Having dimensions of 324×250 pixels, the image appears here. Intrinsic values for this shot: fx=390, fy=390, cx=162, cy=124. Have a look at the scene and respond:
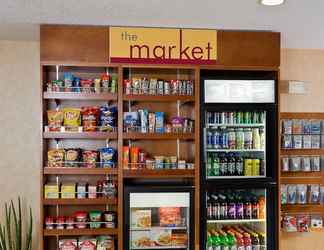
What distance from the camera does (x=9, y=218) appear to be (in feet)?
12.1

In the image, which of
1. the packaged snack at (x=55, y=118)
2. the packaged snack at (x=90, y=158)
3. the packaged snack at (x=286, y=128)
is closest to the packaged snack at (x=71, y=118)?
the packaged snack at (x=55, y=118)

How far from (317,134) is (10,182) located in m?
3.17

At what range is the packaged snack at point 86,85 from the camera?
336 centimetres

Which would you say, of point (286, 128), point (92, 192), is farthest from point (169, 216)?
point (286, 128)

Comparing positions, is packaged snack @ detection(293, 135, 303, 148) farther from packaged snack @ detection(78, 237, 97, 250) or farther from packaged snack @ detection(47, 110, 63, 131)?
packaged snack @ detection(47, 110, 63, 131)

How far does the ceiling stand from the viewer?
272 cm

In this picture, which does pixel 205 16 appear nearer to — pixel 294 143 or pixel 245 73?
pixel 245 73

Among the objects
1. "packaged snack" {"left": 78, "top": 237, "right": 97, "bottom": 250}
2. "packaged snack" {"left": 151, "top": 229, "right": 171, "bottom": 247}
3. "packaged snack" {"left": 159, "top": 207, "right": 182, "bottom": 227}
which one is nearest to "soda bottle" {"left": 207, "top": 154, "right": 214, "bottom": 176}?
"packaged snack" {"left": 159, "top": 207, "right": 182, "bottom": 227}

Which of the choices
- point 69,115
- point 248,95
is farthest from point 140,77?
point 248,95

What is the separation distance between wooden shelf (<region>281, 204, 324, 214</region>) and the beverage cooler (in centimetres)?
125

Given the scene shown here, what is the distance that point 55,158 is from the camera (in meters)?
3.33

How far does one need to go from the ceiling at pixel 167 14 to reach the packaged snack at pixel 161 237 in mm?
1784

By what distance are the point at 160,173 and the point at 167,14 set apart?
131 cm

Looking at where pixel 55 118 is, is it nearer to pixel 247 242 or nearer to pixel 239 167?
pixel 239 167
